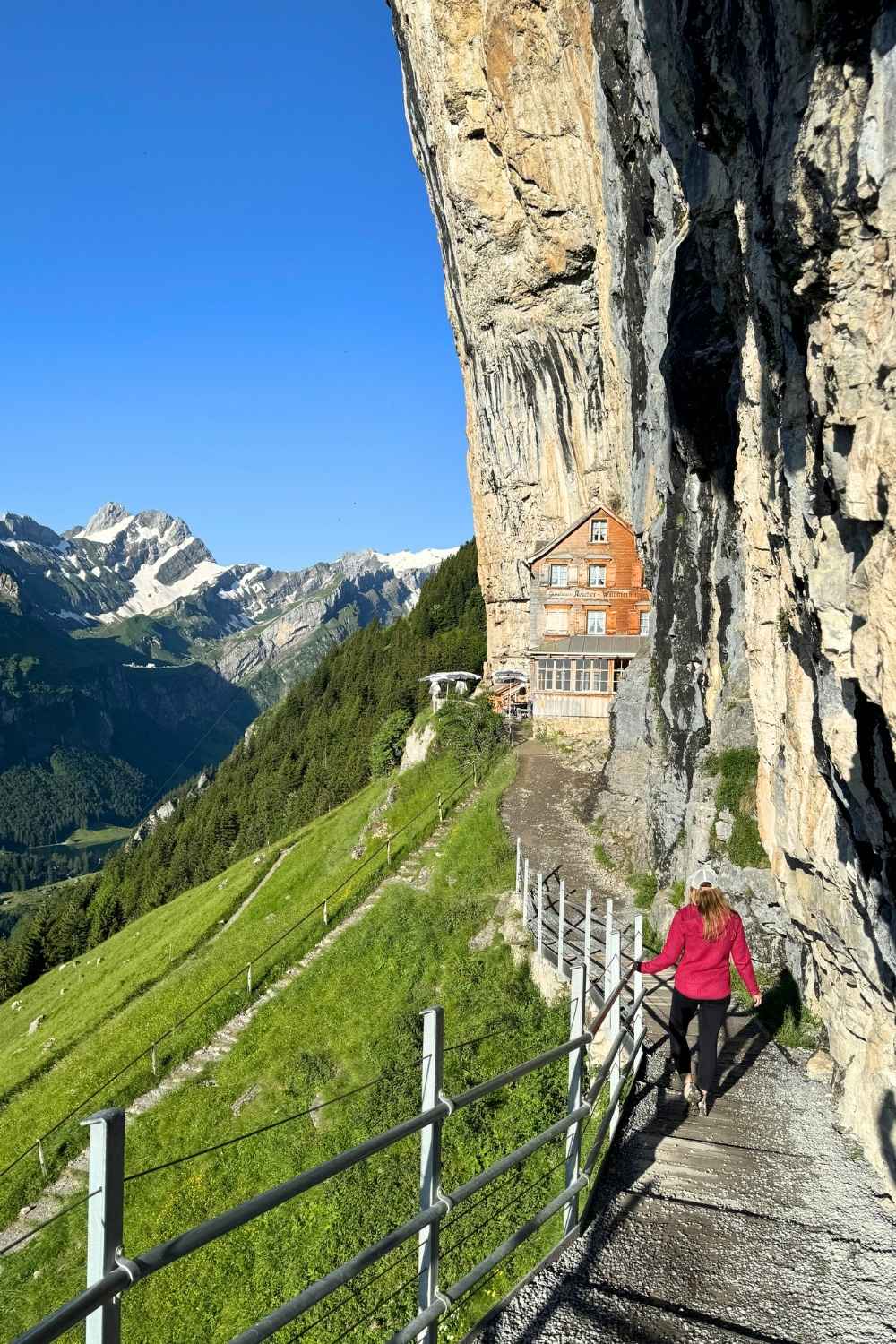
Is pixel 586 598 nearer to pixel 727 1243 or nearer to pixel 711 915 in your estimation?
pixel 711 915

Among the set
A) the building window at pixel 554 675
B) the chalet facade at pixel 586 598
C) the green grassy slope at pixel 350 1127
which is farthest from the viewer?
the chalet facade at pixel 586 598

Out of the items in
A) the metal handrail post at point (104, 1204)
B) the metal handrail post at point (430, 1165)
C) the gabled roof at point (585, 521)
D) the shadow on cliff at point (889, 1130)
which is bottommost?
the shadow on cliff at point (889, 1130)

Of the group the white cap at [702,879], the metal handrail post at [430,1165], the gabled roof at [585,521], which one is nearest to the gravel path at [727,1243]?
the metal handrail post at [430,1165]

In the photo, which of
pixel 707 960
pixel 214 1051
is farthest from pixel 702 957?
pixel 214 1051

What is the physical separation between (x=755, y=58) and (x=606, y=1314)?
1141 centimetres

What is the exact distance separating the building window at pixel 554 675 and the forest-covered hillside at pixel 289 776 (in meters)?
24.2

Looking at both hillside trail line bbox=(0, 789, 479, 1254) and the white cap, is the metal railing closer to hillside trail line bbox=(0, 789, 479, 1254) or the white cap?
the white cap

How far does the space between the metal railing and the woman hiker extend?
2.25ft

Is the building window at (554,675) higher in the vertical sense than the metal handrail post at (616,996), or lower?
higher

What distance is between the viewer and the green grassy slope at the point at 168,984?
26.9 metres

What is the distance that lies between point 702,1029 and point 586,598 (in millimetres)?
34569

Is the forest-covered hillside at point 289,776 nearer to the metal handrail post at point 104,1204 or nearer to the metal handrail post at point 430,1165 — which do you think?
the metal handrail post at point 430,1165

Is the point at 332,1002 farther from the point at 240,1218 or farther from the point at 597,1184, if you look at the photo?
the point at 240,1218

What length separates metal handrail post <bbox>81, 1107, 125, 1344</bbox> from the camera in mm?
3078
